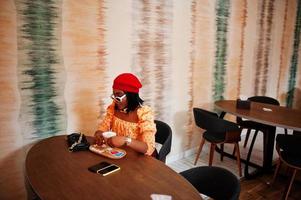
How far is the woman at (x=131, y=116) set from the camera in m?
1.75

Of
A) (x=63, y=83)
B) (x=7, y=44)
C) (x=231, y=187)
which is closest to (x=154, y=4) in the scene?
(x=63, y=83)

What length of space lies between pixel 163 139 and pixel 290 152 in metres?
1.32

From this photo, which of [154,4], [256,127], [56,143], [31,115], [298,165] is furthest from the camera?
[256,127]

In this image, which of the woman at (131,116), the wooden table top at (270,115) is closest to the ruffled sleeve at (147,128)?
the woman at (131,116)

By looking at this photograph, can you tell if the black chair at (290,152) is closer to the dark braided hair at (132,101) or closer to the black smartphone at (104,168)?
the dark braided hair at (132,101)

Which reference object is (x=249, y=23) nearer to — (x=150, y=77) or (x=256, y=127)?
(x=256, y=127)

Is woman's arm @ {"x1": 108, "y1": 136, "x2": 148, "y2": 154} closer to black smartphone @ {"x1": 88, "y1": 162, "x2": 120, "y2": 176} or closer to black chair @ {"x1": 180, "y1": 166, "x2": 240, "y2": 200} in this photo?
black smartphone @ {"x1": 88, "y1": 162, "x2": 120, "y2": 176}

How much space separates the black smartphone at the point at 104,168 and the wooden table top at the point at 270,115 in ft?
5.79

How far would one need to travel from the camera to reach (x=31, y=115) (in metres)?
2.09

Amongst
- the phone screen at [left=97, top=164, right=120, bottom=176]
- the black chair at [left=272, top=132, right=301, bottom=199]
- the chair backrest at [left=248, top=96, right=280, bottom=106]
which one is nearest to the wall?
the chair backrest at [left=248, top=96, right=280, bottom=106]

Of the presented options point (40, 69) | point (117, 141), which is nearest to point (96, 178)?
point (117, 141)

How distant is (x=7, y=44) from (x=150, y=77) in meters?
1.44

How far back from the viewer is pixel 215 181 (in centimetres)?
139

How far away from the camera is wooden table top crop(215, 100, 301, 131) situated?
2504 millimetres
